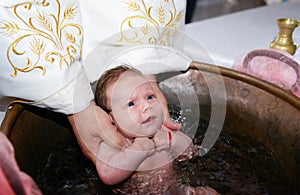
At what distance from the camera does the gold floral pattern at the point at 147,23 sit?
0.74m

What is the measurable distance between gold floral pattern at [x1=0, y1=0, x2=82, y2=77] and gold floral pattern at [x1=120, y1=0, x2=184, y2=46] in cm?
13

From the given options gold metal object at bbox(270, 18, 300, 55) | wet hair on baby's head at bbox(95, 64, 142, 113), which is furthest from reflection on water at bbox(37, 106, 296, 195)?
gold metal object at bbox(270, 18, 300, 55)

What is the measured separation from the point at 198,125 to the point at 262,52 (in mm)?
241

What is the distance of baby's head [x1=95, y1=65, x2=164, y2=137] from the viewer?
24.3 inches

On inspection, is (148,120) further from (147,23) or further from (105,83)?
(147,23)

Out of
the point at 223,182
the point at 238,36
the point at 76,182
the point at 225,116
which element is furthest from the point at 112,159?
the point at 238,36

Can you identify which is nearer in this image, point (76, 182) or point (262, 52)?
point (76, 182)

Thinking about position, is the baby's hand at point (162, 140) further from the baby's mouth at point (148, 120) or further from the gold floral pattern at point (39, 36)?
the gold floral pattern at point (39, 36)

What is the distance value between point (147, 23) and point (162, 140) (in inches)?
10.5

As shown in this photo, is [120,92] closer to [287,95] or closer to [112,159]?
[112,159]

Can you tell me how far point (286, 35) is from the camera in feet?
3.16

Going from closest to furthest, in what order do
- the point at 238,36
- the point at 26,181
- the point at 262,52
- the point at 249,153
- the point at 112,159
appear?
the point at 26,181 < the point at 112,159 < the point at 249,153 < the point at 262,52 < the point at 238,36

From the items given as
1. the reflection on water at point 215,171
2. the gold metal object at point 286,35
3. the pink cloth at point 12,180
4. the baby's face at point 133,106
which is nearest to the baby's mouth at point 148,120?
the baby's face at point 133,106

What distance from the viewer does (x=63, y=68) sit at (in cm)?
63
